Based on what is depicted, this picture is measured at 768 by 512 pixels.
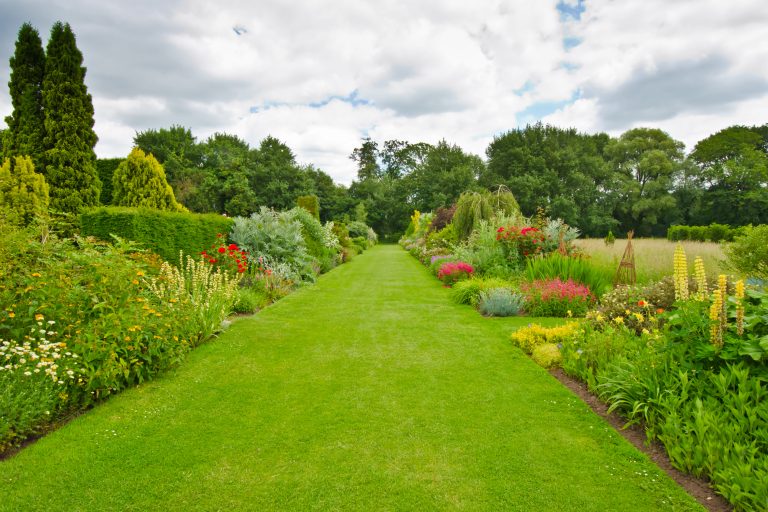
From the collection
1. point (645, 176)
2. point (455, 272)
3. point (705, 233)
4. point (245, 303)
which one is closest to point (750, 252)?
point (455, 272)

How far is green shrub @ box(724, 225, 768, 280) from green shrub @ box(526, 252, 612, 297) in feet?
6.97

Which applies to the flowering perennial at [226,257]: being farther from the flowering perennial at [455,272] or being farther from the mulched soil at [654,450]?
the mulched soil at [654,450]

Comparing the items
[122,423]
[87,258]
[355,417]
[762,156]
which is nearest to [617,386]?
[355,417]

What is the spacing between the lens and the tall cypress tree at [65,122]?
11.2 m

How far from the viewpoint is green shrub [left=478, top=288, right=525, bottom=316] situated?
7.03 metres

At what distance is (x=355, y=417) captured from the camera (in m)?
3.32

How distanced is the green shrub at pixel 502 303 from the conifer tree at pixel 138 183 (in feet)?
32.6

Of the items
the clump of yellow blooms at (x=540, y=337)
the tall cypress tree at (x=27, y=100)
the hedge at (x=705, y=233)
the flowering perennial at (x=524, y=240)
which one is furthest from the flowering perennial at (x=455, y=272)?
the hedge at (x=705, y=233)

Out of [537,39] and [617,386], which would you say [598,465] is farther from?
[537,39]

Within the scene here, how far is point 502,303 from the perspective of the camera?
276 inches

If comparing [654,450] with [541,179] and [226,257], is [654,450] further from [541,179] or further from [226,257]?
[541,179]

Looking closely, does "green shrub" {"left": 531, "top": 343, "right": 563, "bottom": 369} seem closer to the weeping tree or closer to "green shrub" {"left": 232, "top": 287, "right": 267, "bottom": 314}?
"green shrub" {"left": 232, "top": 287, "right": 267, "bottom": 314}

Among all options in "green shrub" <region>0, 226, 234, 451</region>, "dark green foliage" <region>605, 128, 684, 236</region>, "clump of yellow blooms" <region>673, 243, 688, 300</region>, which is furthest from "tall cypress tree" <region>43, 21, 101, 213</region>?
"dark green foliage" <region>605, 128, 684, 236</region>

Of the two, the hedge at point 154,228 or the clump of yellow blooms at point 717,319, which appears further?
the hedge at point 154,228
